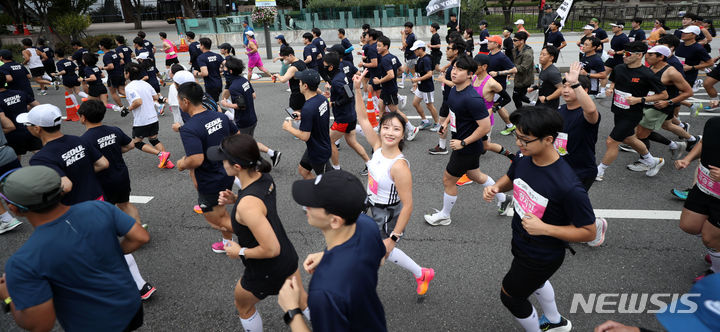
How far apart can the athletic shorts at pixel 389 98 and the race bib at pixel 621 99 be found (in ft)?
13.6

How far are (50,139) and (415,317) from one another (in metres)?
3.84

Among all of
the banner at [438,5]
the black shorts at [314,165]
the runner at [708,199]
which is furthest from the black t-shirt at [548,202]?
the banner at [438,5]

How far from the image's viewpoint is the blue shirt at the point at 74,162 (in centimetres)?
365

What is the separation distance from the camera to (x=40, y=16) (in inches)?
936

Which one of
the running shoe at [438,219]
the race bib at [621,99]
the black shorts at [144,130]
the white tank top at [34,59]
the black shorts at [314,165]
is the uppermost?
the white tank top at [34,59]

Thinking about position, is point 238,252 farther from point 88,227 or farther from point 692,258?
point 692,258

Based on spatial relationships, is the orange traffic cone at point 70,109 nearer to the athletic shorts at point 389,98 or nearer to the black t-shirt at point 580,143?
the athletic shorts at point 389,98

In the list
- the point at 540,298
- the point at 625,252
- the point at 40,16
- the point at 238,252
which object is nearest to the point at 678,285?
the point at 625,252

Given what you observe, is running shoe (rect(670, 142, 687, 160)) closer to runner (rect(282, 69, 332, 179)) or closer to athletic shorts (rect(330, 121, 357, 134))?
athletic shorts (rect(330, 121, 357, 134))

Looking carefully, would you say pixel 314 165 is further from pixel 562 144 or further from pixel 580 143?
pixel 580 143

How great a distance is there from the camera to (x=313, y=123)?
5.32 meters

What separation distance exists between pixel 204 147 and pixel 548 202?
3356 millimetres

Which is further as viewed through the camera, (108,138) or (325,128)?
(325,128)

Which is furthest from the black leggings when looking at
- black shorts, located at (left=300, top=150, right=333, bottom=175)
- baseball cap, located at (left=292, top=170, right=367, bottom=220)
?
black shorts, located at (left=300, top=150, right=333, bottom=175)
